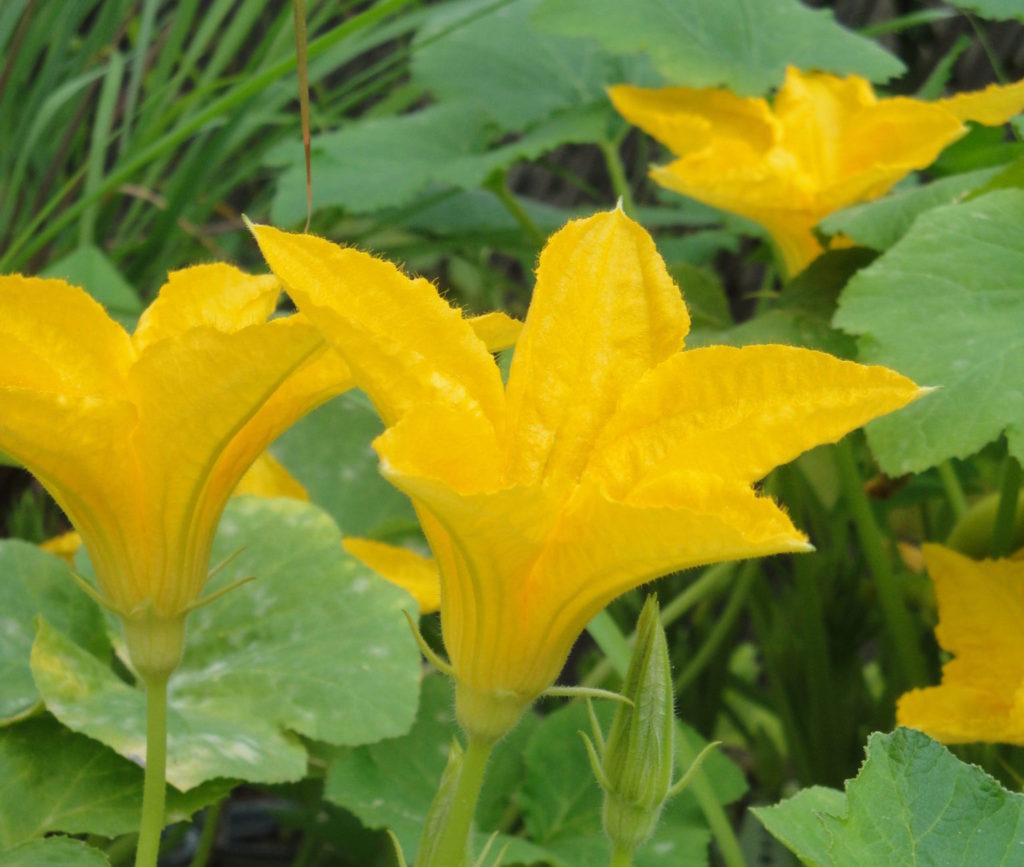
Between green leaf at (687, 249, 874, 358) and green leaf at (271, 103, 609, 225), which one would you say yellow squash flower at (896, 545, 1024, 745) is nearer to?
green leaf at (687, 249, 874, 358)

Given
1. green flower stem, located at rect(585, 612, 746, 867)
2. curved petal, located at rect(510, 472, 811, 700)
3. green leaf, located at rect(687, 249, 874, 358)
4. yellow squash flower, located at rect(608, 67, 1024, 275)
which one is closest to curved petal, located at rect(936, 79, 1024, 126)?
yellow squash flower, located at rect(608, 67, 1024, 275)

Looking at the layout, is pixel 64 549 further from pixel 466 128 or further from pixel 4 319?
pixel 466 128

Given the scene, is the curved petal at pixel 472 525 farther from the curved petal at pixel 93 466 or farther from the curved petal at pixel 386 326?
the curved petal at pixel 93 466

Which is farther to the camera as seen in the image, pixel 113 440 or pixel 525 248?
pixel 525 248

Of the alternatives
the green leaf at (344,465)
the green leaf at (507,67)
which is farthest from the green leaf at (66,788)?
the green leaf at (507,67)

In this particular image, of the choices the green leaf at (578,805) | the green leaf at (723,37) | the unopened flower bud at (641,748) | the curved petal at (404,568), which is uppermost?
the green leaf at (723,37)

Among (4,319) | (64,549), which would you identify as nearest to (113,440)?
(4,319)
